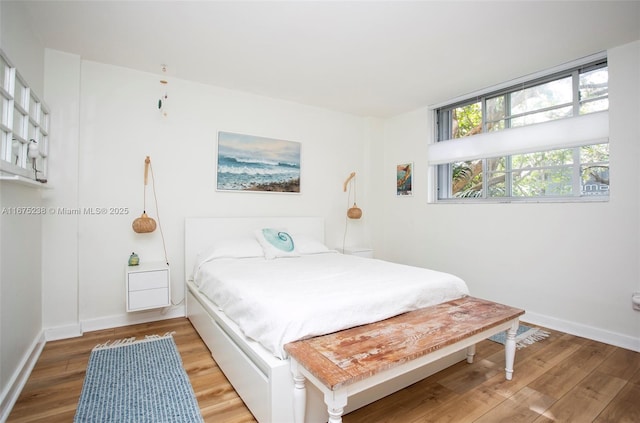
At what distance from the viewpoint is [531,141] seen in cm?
312

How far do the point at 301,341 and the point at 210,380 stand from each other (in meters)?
0.90

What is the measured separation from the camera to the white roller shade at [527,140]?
2.74m

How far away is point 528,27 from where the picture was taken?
2.35m

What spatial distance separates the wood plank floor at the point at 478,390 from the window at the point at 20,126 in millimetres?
1350

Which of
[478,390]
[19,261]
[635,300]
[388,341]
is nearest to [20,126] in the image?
[19,261]

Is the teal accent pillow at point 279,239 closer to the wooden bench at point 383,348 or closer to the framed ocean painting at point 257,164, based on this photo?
the framed ocean painting at point 257,164

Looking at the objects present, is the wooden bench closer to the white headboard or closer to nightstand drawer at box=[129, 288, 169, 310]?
nightstand drawer at box=[129, 288, 169, 310]

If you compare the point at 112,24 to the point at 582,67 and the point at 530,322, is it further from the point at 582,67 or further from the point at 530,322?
the point at 530,322

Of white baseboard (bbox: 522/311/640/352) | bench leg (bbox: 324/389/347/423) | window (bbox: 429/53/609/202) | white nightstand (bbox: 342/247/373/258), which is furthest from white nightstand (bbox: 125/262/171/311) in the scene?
white baseboard (bbox: 522/311/640/352)

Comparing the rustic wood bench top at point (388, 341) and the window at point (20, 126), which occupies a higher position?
the window at point (20, 126)

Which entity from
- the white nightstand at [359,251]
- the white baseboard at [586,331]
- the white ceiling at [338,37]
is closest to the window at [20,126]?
the white ceiling at [338,37]

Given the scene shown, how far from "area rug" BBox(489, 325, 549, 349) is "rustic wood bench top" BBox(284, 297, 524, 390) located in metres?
0.76

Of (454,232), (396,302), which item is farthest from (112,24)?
(454,232)

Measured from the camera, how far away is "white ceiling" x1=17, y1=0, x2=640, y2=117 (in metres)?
2.16
